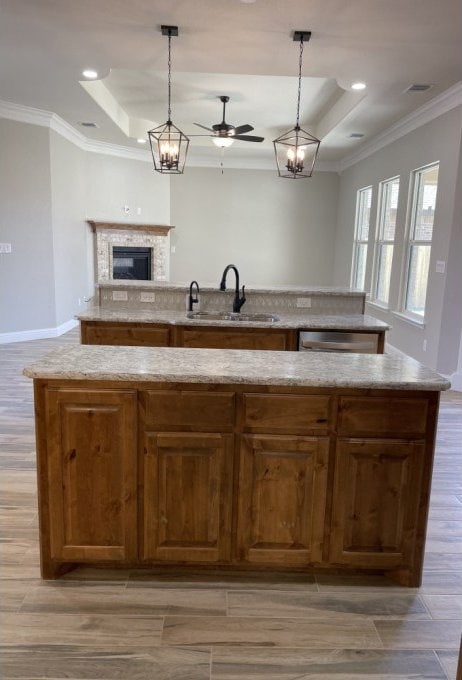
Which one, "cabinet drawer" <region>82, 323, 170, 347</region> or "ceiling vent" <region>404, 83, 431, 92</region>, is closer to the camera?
"cabinet drawer" <region>82, 323, 170, 347</region>

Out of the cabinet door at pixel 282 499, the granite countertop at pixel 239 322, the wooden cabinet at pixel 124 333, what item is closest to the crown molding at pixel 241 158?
the granite countertop at pixel 239 322

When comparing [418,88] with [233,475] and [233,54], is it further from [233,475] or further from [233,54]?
[233,475]

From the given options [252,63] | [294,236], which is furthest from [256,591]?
[294,236]

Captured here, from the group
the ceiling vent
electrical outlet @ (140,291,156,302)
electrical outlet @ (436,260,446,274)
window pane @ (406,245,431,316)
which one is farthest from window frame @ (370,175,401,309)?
electrical outlet @ (140,291,156,302)

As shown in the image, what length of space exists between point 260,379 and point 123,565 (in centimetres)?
103

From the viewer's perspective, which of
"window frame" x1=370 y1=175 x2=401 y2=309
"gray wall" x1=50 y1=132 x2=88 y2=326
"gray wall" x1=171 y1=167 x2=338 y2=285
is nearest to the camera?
"gray wall" x1=50 y1=132 x2=88 y2=326

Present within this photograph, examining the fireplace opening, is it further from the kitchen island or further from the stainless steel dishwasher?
the kitchen island

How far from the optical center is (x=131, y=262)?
9.01 meters

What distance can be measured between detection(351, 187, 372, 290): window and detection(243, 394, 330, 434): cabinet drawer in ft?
21.2

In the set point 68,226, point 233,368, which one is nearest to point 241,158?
point 68,226

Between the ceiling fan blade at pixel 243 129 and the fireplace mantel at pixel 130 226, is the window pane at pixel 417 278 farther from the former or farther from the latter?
the fireplace mantel at pixel 130 226

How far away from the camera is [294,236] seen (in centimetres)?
978

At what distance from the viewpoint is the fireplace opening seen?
884 cm

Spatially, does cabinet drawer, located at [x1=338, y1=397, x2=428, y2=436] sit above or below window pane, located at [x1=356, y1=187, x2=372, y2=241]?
below
